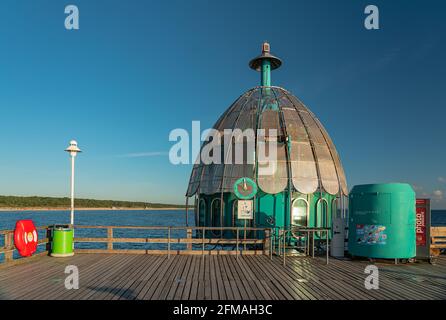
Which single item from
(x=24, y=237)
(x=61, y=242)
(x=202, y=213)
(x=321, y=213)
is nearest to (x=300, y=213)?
(x=321, y=213)

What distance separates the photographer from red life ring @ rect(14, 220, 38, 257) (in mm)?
11500

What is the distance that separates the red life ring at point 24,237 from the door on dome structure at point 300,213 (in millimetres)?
14258

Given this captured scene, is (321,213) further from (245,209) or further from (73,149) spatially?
(73,149)

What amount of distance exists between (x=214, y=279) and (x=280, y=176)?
11.8 metres

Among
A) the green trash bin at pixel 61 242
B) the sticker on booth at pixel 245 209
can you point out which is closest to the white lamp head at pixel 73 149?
the green trash bin at pixel 61 242

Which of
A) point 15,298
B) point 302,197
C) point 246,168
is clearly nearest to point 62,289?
point 15,298

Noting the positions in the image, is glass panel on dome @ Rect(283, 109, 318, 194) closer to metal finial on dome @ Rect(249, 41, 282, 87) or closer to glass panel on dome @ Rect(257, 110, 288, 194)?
glass panel on dome @ Rect(257, 110, 288, 194)

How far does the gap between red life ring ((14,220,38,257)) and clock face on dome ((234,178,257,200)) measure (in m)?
11.3

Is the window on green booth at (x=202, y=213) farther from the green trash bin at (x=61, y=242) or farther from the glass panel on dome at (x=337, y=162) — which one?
the green trash bin at (x=61, y=242)

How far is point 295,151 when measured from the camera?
21156mm

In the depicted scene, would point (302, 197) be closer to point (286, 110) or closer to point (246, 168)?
point (246, 168)

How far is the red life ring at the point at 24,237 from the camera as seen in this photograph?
11.5m

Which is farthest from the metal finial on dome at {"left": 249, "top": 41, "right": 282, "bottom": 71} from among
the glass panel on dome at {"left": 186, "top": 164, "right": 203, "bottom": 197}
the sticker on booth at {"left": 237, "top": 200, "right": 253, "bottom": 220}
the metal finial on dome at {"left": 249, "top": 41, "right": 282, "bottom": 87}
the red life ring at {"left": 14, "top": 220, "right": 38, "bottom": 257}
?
the red life ring at {"left": 14, "top": 220, "right": 38, "bottom": 257}

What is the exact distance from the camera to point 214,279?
9.73 m
